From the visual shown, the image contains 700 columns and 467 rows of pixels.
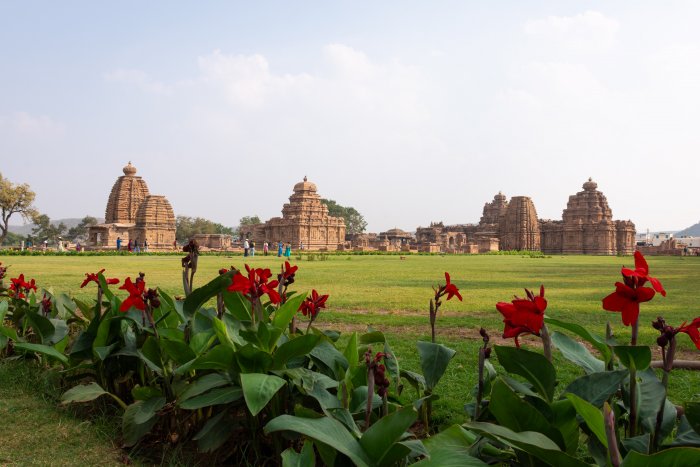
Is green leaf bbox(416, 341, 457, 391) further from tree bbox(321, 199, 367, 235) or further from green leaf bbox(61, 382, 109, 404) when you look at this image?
tree bbox(321, 199, 367, 235)

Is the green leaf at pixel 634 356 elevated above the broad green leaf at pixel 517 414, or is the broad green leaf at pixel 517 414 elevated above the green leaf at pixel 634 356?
the green leaf at pixel 634 356

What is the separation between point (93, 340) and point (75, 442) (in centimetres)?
55

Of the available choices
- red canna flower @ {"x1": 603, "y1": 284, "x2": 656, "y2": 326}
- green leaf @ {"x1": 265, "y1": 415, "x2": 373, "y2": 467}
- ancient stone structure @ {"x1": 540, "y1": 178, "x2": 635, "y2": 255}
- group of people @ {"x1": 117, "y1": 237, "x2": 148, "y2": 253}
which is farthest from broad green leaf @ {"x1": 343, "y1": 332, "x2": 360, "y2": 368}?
ancient stone structure @ {"x1": 540, "y1": 178, "x2": 635, "y2": 255}

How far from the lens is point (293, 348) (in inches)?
73.9

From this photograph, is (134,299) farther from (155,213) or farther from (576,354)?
(155,213)

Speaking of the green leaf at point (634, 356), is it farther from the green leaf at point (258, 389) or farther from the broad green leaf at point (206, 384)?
the broad green leaf at point (206, 384)

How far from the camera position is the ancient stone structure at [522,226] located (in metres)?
50.8

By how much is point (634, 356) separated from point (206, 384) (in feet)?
4.86

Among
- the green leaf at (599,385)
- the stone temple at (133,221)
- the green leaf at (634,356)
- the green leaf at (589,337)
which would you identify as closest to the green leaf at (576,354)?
the green leaf at (589,337)

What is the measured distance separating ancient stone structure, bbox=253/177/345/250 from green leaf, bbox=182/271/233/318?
43672 millimetres

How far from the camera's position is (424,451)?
129cm

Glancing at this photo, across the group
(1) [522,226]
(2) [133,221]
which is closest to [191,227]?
(2) [133,221]

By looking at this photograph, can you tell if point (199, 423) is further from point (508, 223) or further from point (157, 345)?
point (508, 223)

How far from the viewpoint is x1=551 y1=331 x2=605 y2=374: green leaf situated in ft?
5.64
